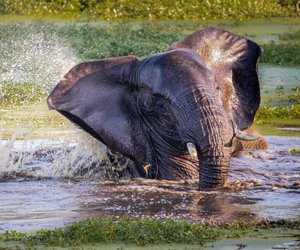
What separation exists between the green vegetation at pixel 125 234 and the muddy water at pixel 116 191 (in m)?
0.42

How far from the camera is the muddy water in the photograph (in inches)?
331

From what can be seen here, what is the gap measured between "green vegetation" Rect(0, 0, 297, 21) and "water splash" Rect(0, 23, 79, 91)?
454 cm

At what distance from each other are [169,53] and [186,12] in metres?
14.4

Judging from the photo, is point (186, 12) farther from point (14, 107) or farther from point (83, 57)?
point (14, 107)

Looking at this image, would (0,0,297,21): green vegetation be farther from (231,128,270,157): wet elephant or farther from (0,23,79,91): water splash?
(231,128,270,157): wet elephant

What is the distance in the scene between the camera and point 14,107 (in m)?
14.3

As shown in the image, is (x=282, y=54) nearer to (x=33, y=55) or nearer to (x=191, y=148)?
(x=33, y=55)

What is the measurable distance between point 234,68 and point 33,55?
6447 millimetres

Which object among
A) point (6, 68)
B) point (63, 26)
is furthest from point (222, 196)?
point (63, 26)

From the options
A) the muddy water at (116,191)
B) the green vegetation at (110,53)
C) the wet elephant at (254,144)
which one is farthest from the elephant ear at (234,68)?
the green vegetation at (110,53)

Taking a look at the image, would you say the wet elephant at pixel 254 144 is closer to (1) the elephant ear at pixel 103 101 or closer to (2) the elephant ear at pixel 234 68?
(2) the elephant ear at pixel 234 68

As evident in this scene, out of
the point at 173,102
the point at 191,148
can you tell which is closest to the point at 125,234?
the point at 191,148

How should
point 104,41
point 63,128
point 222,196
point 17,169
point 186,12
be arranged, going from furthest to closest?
point 186,12, point 104,41, point 63,128, point 17,169, point 222,196

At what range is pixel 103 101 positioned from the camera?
989cm
